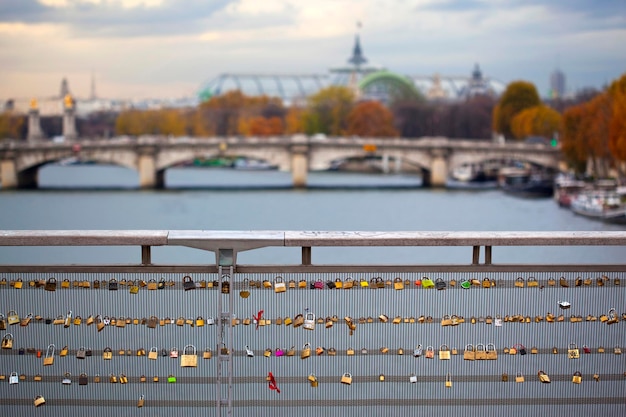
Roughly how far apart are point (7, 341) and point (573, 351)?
9.75 ft

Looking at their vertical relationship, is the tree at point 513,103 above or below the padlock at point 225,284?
below

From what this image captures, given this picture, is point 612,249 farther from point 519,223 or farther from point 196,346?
point 196,346

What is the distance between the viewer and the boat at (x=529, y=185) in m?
50.1

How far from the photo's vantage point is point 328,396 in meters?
6.48

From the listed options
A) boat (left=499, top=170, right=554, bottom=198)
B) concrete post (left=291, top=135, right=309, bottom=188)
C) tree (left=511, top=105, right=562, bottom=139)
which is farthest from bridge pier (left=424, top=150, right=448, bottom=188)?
tree (left=511, top=105, right=562, bottom=139)

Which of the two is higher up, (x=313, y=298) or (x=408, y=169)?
(x=313, y=298)

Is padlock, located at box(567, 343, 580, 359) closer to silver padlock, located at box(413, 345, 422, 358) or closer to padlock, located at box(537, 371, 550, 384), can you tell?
padlock, located at box(537, 371, 550, 384)

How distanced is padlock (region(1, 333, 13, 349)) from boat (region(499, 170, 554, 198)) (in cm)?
4420

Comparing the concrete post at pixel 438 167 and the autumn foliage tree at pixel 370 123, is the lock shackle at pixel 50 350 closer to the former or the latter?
the concrete post at pixel 438 167

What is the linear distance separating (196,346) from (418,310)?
1.19 m

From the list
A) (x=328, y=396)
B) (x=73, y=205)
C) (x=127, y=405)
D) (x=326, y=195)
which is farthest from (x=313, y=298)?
(x=326, y=195)

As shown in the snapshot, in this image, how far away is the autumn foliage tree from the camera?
84312mm

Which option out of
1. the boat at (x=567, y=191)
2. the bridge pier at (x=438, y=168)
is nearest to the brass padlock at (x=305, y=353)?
the boat at (x=567, y=191)

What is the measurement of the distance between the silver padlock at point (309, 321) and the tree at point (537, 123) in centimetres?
6010
